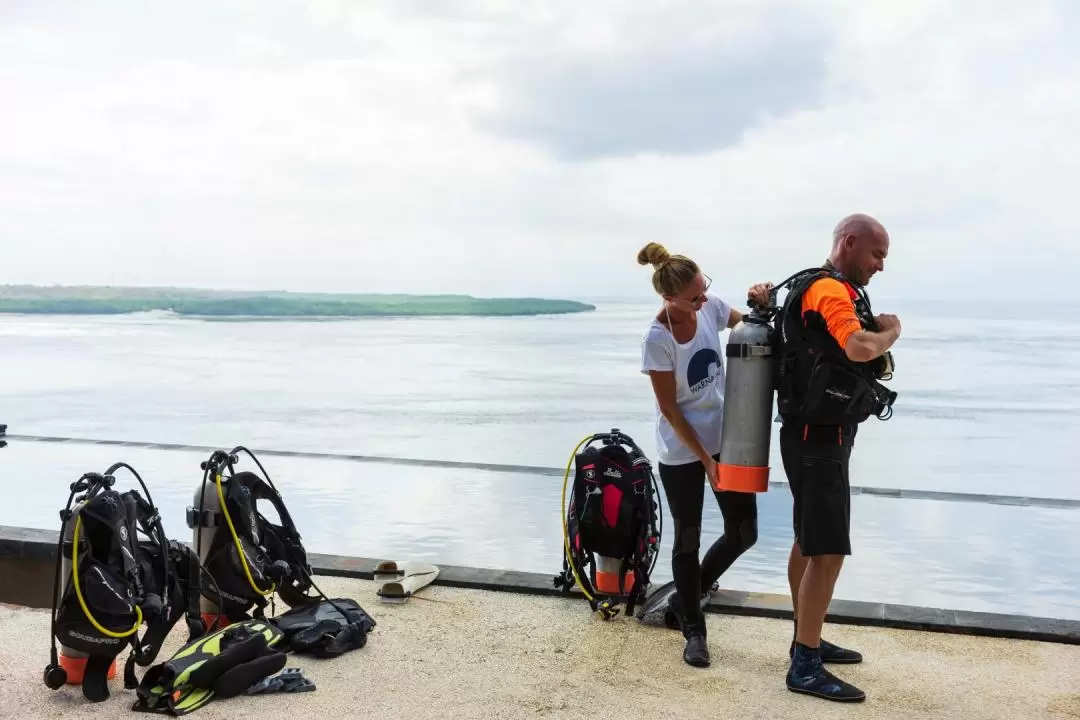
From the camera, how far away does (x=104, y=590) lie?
344 centimetres

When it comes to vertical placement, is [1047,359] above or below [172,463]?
above

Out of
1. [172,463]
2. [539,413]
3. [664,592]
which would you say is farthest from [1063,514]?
[539,413]

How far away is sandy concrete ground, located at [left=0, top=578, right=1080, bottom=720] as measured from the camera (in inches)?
131

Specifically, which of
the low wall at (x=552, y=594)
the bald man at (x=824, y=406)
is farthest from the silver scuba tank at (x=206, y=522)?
the bald man at (x=824, y=406)

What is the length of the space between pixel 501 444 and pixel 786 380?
8.30 m

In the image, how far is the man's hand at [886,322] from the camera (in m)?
3.24

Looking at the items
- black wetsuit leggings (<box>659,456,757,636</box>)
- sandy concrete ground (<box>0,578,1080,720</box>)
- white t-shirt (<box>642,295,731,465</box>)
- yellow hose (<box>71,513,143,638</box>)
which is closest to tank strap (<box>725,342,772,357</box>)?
white t-shirt (<box>642,295,731,465</box>)

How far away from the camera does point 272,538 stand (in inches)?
166

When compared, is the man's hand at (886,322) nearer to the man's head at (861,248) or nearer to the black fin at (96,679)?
the man's head at (861,248)

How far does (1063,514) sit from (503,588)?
5001mm

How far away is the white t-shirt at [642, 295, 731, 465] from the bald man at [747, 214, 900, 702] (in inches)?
14.3

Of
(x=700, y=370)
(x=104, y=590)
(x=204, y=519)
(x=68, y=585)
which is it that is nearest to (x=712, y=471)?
(x=700, y=370)

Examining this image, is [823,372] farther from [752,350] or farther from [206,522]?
[206,522]

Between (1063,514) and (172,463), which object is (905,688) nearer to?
(1063,514)
